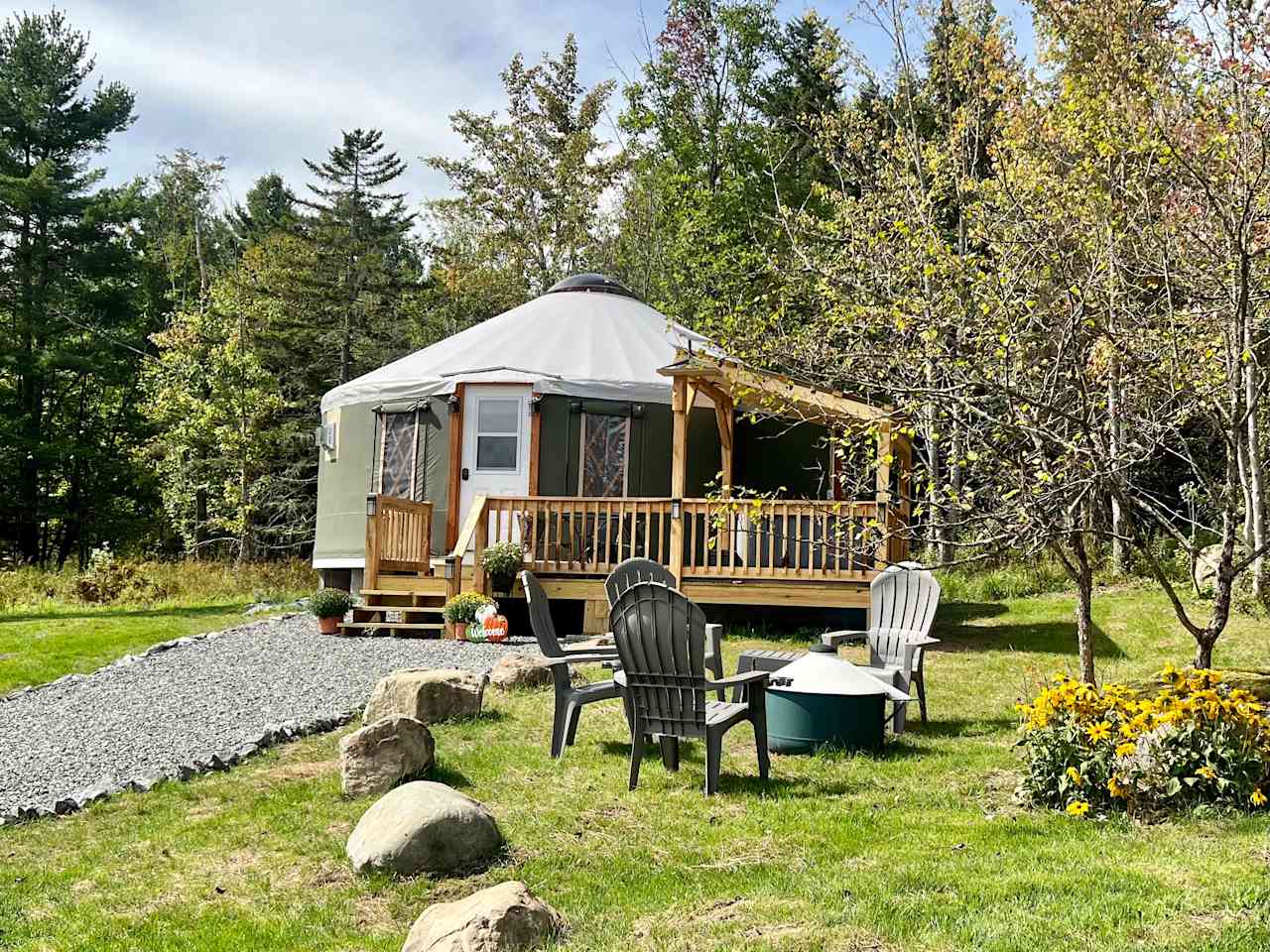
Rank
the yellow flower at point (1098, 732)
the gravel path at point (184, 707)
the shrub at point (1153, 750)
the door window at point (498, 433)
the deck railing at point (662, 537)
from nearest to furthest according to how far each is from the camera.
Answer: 1. the shrub at point (1153, 750)
2. the yellow flower at point (1098, 732)
3. the gravel path at point (184, 707)
4. the deck railing at point (662, 537)
5. the door window at point (498, 433)

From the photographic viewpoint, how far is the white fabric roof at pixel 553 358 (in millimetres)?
12750

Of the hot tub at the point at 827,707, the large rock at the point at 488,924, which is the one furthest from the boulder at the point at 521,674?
the large rock at the point at 488,924

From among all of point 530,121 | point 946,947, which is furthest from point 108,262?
point 946,947

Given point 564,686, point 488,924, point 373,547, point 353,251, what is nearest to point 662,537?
point 373,547

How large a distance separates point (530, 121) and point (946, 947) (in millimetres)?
23366

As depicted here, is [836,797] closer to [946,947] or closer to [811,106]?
Answer: [946,947]

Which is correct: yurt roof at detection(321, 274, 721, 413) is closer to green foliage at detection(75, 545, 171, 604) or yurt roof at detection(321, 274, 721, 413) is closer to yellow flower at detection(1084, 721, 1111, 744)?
green foliage at detection(75, 545, 171, 604)

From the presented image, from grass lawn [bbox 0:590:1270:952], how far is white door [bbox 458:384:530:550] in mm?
6815

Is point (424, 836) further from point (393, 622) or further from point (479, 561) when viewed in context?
point (393, 622)

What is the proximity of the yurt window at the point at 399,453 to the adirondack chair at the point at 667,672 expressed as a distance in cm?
869

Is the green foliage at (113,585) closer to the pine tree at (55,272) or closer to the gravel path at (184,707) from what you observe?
the gravel path at (184,707)

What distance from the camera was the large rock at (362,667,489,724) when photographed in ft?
21.1

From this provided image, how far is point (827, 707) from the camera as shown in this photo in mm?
5781

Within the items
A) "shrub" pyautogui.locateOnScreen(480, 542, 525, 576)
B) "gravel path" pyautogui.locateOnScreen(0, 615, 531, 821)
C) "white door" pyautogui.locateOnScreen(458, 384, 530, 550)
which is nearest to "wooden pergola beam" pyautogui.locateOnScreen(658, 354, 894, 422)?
"shrub" pyautogui.locateOnScreen(480, 542, 525, 576)
